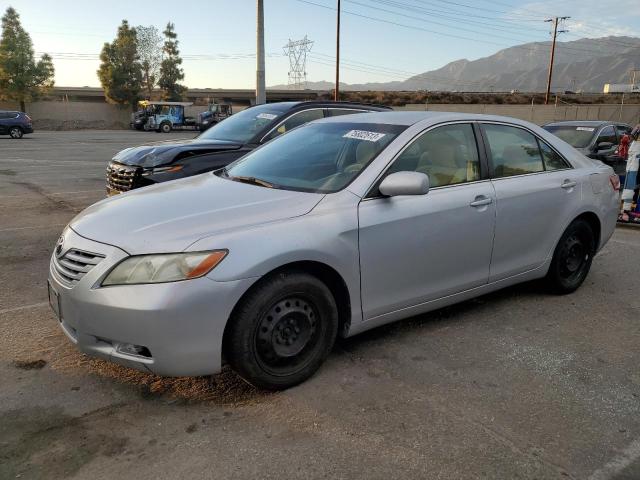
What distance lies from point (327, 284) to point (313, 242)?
1.18 feet

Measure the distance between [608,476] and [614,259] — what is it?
441 cm

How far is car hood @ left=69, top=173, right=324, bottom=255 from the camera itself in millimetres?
2854

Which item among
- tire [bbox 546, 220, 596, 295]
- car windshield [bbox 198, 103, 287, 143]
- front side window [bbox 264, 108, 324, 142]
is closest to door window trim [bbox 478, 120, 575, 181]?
tire [bbox 546, 220, 596, 295]

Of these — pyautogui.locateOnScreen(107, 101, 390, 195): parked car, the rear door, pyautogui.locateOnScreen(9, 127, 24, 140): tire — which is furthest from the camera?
pyautogui.locateOnScreen(9, 127, 24, 140): tire

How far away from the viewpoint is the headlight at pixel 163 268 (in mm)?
2729

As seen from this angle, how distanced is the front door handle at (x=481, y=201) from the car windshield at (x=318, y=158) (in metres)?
0.75

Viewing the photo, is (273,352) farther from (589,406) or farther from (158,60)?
(158,60)

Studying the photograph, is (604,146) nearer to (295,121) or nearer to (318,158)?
(295,121)

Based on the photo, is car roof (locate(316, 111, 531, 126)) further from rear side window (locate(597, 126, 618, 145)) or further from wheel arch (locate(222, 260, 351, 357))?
rear side window (locate(597, 126, 618, 145))

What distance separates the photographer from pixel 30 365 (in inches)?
134

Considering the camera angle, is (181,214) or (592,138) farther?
(592,138)

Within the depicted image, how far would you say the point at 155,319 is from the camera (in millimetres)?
2678

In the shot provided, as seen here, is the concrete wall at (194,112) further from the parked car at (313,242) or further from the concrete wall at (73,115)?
the parked car at (313,242)

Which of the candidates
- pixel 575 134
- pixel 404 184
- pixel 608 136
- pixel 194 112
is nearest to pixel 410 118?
pixel 404 184
